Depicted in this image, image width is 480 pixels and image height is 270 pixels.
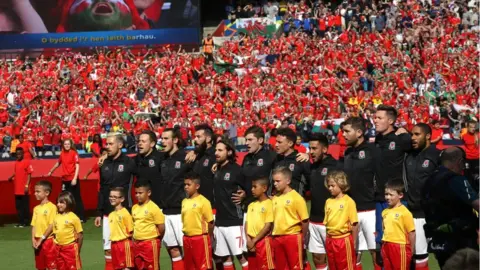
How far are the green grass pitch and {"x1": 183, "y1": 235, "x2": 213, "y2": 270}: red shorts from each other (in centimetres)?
204

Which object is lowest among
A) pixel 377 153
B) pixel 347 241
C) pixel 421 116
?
pixel 347 241

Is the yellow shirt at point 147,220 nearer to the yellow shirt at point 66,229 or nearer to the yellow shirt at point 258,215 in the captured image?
the yellow shirt at point 66,229

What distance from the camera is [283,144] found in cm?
1270

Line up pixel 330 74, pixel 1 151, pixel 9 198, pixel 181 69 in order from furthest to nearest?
pixel 181 69 < pixel 330 74 < pixel 1 151 < pixel 9 198

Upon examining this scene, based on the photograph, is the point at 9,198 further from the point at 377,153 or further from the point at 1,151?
the point at 377,153

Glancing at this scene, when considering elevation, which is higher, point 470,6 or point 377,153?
A: point 470,6

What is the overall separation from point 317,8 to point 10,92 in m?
12.4

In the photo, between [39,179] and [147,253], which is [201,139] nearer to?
[147,253]

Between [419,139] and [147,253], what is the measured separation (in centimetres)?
387

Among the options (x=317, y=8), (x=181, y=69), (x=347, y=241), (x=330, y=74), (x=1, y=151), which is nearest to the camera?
(x=347, y=241)

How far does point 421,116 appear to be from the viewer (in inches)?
1120

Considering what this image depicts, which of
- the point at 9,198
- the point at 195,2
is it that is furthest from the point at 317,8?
Answer: the point at 9,198

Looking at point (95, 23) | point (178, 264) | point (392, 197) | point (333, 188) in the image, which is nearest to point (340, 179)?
point (333, 188)

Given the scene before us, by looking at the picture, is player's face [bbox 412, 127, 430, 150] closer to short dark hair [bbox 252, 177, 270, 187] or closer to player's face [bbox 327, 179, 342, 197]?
player's face [bbox 327, 179, 342, 197]
